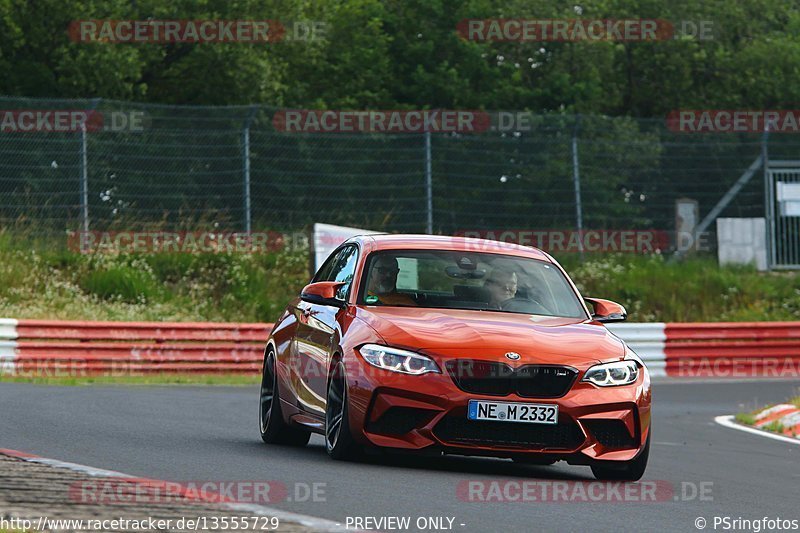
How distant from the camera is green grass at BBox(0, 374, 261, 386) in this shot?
20.2 metres

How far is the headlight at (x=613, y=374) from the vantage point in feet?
31.1

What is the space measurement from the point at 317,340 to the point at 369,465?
1.18 meters

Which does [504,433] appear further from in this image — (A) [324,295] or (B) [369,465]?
(A) [324,295]

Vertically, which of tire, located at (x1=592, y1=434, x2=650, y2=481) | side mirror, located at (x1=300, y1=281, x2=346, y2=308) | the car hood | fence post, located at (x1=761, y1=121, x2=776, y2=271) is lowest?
tire, located at (x1=592, y1=434, x2=650, y2=481)

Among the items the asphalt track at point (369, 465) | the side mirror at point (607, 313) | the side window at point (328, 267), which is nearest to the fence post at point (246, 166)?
the asphalt track at point (369, 465)

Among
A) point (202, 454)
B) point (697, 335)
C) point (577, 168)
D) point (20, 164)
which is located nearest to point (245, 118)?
point (20, 164)

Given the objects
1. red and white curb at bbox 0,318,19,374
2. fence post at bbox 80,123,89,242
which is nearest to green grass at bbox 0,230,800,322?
fence post at bbox 80,123,89,242

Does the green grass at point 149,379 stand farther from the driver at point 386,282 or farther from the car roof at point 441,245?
the driver at point 386,282

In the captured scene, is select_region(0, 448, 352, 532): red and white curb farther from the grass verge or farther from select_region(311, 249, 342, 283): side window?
the grass verge

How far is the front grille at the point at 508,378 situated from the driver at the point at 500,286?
3.99 ft

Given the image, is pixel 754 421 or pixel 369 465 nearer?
pixel 369 465

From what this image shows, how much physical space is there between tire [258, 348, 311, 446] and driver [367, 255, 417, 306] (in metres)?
1.27

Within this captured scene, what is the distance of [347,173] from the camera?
2795 centimetres

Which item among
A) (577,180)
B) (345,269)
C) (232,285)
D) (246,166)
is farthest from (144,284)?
(345,269)
